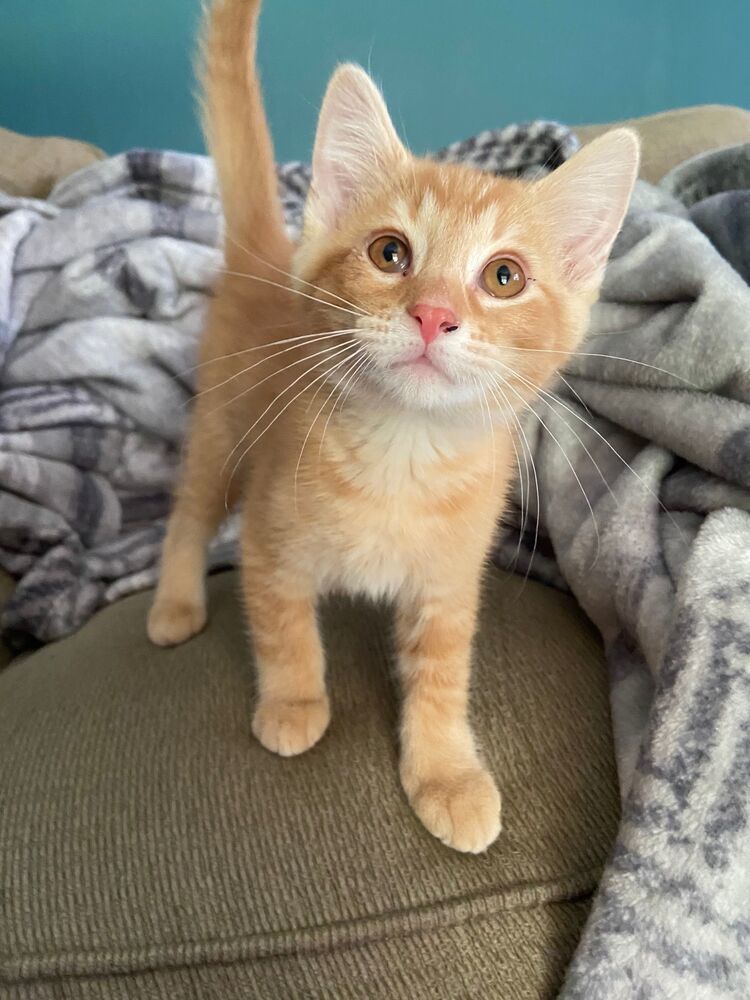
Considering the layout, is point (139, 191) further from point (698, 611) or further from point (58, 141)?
point (698, 611)

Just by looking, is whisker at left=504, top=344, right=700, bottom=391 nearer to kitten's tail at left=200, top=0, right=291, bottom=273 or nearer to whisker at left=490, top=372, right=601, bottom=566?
whisker at left=490, top=372, right=601, bottom=566

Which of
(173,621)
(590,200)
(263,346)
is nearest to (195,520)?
(173,621)

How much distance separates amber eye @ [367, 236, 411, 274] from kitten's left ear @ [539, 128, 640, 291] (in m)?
0.19

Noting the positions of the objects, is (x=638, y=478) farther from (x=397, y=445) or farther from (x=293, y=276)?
(x=293, y=276)

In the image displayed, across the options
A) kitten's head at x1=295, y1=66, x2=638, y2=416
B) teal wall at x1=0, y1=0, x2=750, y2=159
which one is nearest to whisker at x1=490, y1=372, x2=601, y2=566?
kitten's head at x1=295, y1=66, x2=638, y2=416

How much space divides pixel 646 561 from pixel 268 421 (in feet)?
1.64

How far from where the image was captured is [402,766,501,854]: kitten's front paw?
668 millimetres

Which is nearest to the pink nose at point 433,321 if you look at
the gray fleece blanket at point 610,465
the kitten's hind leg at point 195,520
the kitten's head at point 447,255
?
the kitten's head at point 447,255

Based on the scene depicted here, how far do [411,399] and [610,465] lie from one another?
0.45 m

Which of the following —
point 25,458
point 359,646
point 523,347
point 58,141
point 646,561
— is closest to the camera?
point 523,347

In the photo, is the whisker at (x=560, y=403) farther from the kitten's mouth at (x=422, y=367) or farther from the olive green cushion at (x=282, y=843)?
the olive green cushion at (x=282, y=843)

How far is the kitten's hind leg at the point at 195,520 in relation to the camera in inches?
41.9

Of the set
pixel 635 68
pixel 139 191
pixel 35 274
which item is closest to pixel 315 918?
pixel 35 274

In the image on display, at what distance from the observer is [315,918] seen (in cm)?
61
